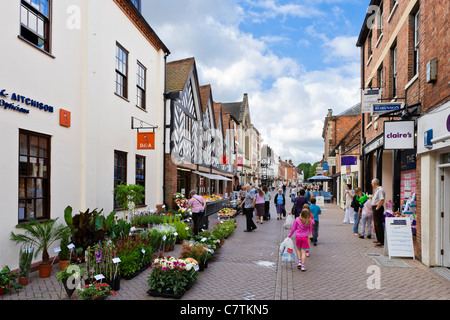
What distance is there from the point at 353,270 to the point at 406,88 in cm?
Result: 552

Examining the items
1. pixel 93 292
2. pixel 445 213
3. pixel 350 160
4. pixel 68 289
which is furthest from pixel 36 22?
pixel 350 160

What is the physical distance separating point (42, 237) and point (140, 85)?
764cm

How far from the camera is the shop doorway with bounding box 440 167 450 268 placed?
6.95 metres

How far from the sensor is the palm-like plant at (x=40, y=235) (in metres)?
6.25

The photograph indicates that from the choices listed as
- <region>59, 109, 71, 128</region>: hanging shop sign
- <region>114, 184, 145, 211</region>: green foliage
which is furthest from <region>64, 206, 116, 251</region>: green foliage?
<region>114, 184, 145, 211</region>: green foliage

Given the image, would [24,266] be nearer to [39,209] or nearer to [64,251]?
[64,251]

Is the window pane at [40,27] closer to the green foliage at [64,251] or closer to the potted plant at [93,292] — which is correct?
the green foliage at [64,251]

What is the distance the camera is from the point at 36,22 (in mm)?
7098

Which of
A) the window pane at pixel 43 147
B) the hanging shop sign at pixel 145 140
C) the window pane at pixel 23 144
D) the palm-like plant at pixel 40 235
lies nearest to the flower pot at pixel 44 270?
the palm-like plant at pixel 40 235

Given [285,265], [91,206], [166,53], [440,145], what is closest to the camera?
[440,145]

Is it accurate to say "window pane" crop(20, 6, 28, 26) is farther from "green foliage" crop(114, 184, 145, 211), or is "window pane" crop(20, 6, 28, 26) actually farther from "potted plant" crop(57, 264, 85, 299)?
"potted plant" crop(57, 264, 85, 299)

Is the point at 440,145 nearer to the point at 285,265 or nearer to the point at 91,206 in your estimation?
the point at 285,265

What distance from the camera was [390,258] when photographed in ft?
26.8
